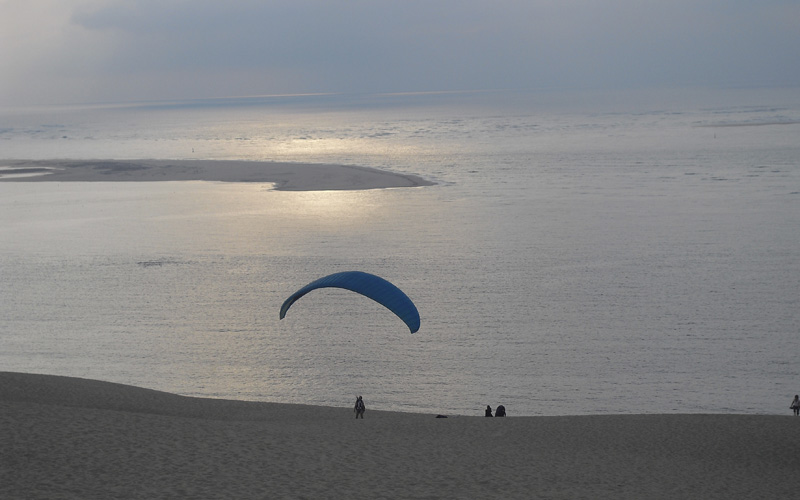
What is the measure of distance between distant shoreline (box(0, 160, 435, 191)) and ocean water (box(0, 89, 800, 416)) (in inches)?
146

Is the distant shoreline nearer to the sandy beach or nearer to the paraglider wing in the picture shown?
the paraglider wing

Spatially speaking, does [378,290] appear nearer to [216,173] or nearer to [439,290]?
[439,290]

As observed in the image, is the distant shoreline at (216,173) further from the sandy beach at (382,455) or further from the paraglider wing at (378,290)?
the sandy beach at (382,455)

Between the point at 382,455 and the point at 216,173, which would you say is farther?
the point at 216,173

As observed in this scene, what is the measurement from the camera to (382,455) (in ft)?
53.4

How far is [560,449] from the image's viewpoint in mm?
17578

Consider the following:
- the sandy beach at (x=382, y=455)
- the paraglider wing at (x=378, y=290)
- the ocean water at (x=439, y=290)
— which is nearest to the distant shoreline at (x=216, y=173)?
the ocean water at (x=439, y=290)

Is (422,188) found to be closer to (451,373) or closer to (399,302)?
(451,373)

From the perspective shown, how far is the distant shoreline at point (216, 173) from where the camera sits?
2842 inches

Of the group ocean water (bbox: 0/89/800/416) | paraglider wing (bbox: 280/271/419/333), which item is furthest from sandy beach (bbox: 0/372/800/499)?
ocean water (bbox: 0/89/800/416)

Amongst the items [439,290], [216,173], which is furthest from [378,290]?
[216,173]

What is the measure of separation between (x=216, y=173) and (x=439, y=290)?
51.6 m

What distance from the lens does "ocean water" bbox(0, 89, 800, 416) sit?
88.0 ft

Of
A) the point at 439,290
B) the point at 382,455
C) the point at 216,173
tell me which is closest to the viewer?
the point at 382,455
